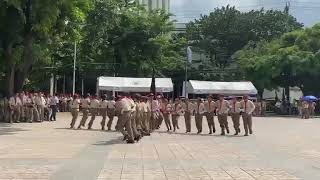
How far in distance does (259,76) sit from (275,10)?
18.5 metres

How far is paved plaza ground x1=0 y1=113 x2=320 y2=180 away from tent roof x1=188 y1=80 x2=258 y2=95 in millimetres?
34823

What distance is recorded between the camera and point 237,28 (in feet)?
248

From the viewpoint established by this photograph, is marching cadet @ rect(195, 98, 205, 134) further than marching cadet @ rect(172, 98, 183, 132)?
No

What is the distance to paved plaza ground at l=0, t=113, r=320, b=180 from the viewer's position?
41.9 feet

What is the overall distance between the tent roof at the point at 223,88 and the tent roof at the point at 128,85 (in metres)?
3.07

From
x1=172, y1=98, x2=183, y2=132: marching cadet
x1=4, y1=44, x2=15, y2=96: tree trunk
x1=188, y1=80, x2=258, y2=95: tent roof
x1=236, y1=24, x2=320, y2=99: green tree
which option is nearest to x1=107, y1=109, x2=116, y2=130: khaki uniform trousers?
x1=172, y1=98, x2=183, y2=132: marching cadet

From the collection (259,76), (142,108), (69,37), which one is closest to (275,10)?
(259,76)

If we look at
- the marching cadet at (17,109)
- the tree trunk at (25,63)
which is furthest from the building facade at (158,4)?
the marching cadet at (17,109)

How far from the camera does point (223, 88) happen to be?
2290 inches

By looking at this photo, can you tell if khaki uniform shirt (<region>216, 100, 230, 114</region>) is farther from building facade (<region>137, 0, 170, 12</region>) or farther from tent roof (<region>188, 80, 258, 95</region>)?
building facade (<region>137, 0, 170, 12</region>)

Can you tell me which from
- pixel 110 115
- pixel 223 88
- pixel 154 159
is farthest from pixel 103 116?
pixel 223 88

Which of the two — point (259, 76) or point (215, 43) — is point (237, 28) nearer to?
point (215, 43)

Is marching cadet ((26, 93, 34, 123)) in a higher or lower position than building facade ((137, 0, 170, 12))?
lower

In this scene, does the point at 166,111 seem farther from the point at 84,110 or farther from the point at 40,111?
the point at 40,111
